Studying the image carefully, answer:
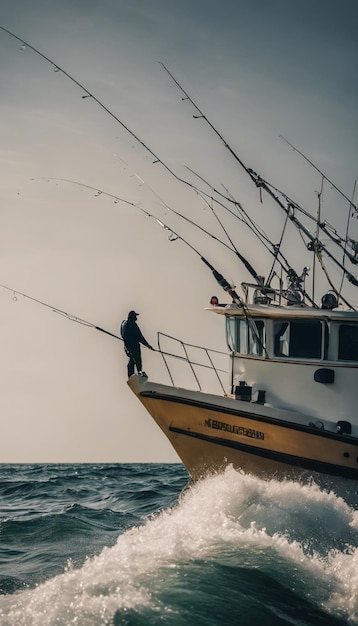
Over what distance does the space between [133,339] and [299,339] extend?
295 cm

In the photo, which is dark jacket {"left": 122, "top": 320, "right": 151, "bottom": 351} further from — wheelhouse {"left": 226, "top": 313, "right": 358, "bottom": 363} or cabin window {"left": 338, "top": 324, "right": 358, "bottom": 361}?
cabin window {"left": 338, "top": 324, "right": 358, "bottom": 361}

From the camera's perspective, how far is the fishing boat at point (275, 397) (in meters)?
12.6

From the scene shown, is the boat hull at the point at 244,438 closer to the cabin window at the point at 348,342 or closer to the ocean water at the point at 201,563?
the ocean water at the point at 201,563

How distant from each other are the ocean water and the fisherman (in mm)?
2406

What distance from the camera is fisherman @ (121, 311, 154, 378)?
44.4ft

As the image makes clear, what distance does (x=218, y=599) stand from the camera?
898cm

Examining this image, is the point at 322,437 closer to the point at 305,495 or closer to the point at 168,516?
the point at 305,495

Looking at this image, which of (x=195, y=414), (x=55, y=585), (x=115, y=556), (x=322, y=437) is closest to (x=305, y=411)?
(x=322, y=437)

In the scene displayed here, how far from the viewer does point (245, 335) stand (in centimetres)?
1442

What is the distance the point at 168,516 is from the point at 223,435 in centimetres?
176

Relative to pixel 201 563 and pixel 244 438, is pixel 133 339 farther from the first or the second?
pixel 201 563

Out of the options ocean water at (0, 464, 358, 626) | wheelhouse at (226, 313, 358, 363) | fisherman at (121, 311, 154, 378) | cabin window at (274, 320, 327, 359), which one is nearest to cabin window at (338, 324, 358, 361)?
wheelhouse at (226, 313, 358, 363)

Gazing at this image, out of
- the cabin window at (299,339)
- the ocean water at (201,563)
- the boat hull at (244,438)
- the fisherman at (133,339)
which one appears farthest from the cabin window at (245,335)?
the ocean water at (201,563)

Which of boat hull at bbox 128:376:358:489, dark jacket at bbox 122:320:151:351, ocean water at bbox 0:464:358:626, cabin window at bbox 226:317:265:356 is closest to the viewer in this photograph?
ocean water at bbox 0:464:358:626
